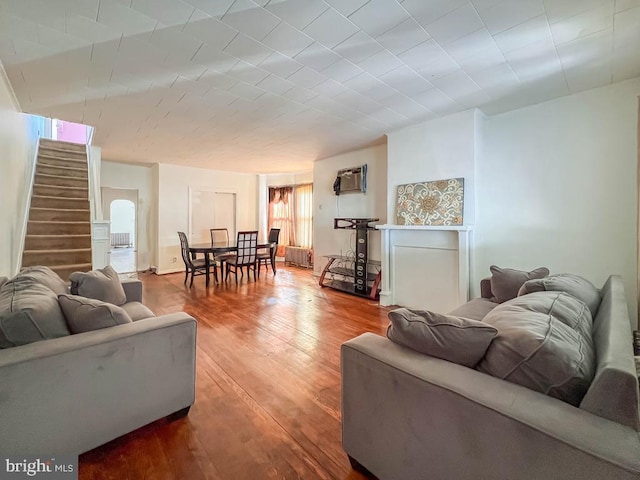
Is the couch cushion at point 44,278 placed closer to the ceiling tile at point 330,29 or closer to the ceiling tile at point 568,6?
the ceiling tile at point 330,29

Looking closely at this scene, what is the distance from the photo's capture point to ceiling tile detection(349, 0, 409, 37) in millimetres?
1747

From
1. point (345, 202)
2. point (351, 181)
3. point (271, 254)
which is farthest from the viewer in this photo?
point (271, 254)

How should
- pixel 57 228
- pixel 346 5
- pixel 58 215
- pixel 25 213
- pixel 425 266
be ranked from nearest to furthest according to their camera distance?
pixel 346 5, pixel 425 266, pixel 25 213, pixel 57 228, pixel 58 215

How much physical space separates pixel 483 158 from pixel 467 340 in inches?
123

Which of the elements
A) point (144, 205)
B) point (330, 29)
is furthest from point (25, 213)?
point (330, 29)

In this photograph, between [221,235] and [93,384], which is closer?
[93,384]

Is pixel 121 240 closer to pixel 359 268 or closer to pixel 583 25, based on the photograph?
pixel 359 268

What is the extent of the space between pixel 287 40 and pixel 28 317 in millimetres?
2221

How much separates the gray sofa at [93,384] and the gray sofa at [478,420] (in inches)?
39.4

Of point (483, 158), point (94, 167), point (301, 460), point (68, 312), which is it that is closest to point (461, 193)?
point (483, 158)

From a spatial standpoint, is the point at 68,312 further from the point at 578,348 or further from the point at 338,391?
the point at 578,348

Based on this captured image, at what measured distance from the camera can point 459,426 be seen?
38.1 inches

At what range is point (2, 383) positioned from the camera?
1.18m

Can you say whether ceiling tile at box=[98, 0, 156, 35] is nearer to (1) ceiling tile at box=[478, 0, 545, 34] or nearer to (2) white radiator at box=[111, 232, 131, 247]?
(1) ceiling tile at box=[478, 0, 545, 34]
